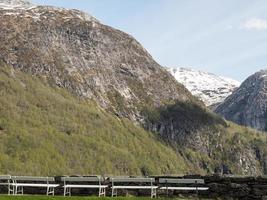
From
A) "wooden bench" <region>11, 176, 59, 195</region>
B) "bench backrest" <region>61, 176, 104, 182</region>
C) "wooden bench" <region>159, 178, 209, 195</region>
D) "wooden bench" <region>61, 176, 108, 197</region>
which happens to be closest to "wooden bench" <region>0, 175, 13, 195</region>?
"wooden bench" <region>11, 176, 59, 195</region>

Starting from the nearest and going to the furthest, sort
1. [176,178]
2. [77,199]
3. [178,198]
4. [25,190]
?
[77,199] → [178,198] → [176,178] → [25,190]

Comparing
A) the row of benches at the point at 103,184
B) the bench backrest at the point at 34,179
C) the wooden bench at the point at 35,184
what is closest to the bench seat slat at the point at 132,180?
the row of benches at the point at 103,184

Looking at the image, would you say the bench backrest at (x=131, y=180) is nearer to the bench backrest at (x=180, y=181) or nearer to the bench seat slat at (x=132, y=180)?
the bench seat slat at (x=132, y=180)

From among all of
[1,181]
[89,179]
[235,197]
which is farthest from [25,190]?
[235,197]

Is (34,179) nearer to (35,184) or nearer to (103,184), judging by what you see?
(35,184)

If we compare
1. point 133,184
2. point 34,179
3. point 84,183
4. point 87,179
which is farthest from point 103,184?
point 34,179

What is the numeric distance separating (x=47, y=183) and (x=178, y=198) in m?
11.0

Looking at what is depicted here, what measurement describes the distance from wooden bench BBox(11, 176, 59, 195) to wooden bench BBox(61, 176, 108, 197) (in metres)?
0.97

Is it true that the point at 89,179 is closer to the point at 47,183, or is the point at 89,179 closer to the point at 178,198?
the point at 47,183

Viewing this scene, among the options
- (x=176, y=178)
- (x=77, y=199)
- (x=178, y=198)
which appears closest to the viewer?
(x=77, y=199)

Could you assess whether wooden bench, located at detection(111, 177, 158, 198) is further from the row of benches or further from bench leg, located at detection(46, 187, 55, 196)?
bench leg, located at detection(46, 187, 55, 196)

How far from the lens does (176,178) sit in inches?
1678

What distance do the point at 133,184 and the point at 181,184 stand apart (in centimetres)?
401

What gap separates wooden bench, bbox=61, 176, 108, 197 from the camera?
43562 millimetres
